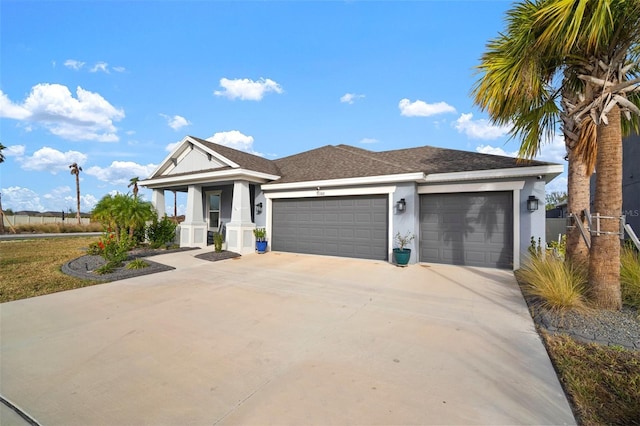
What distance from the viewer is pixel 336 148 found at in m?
14.9

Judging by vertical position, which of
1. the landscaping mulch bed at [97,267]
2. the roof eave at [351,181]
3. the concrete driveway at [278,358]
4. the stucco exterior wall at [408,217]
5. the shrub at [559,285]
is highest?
the roof eave at [351,181]

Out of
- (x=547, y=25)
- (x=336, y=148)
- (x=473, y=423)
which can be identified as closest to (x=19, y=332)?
(x=473, y=423)

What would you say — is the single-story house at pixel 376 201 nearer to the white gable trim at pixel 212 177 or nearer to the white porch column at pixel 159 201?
the white gable trim at pixel 212 177

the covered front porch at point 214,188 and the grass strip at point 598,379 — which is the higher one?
the covered front porch at point 214,188

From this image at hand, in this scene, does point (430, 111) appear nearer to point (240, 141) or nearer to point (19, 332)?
point (240, 141)

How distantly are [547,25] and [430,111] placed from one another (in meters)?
14.8

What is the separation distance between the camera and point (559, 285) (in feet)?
15.2

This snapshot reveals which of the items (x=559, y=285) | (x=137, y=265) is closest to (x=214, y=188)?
(x=137, y=265)

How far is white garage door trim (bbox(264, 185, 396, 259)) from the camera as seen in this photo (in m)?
9.59

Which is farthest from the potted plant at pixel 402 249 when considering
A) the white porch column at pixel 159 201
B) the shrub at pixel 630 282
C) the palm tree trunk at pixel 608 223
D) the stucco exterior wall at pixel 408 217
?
the white porch column at pixel 159 201

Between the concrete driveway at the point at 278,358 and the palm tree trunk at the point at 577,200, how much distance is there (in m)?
1.55

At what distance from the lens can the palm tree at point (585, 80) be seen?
4488 mm

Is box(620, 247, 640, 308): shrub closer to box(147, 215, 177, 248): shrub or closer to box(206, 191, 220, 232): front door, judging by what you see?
box(206, 191, 220, 232): front door

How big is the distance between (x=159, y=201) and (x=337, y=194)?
10092 mm
